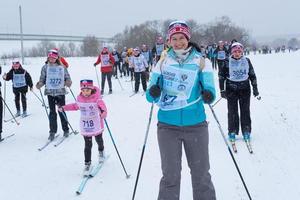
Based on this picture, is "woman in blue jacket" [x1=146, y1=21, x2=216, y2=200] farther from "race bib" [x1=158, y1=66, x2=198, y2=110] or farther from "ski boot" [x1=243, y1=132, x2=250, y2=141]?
"ski boot" [x1=243, y1=132, x2=250, y2=141]

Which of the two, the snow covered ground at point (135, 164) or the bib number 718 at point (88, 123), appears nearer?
the snow covered ground at point (135, 164)

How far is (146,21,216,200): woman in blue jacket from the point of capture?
13.5 ft

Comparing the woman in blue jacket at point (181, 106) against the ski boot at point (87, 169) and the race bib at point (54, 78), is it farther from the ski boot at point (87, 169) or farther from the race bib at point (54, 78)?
the race bib at point (54, 78)

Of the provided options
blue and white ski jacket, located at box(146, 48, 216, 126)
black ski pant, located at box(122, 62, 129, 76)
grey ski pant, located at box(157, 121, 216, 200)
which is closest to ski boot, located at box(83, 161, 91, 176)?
grey ski pant, located at box(157, 121, 216, 200)

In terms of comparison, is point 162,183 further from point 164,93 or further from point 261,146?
point 261,146

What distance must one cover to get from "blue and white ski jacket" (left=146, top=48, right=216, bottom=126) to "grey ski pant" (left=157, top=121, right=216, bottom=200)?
91 millimetres

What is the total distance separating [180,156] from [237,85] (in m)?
3.94

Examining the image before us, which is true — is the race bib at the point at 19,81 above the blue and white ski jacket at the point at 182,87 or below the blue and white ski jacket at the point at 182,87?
below

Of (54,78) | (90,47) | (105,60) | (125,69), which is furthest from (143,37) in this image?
(54,78)

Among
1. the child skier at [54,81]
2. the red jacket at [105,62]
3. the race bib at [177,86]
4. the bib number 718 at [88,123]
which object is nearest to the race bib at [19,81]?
the child skier at [54,81]

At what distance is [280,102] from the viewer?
42.8 feet

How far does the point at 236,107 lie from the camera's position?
805 cm

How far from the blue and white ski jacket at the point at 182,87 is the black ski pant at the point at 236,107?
386 cm

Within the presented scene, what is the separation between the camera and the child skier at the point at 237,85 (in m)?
7.71
